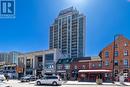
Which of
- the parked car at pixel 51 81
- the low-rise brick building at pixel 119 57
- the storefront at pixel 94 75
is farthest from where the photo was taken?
the low-rise brick building at pixel 119 57

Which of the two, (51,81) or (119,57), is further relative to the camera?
(119,57)

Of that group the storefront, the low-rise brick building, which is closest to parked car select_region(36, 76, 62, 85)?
the storefront

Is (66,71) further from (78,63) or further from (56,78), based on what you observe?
(56,78)

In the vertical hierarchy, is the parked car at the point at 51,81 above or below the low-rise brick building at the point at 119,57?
below

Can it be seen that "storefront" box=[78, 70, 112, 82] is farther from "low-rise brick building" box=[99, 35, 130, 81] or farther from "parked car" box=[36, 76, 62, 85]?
"parked car" box=[36, 76, 62, 85]

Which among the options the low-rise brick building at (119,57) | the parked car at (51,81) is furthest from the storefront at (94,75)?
the parked car at (51,81)

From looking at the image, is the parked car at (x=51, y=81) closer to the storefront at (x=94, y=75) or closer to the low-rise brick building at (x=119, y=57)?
the storefront at (x=94, y=75)

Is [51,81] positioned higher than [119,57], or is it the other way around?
[119,57]

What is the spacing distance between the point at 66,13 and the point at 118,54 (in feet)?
226

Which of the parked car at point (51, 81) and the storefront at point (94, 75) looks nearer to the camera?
the parked car at point (51, 81)

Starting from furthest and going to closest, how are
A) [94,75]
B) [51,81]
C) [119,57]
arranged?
[119,57] < [94,75] < [51,81]

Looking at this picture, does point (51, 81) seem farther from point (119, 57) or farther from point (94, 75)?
point (119, 57)

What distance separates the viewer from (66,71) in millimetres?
84500

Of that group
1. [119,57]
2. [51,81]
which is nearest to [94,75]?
[119,57]
